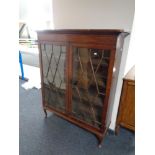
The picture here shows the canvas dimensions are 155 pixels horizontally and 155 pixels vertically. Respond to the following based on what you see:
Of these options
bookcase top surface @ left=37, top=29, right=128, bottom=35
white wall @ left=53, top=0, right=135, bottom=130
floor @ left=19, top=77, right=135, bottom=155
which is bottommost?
floor @ left=19, top=77, right=135, bottom=155

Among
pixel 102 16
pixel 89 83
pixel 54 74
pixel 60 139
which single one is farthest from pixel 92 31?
pixel 60 139

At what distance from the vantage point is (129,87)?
1.51 metres

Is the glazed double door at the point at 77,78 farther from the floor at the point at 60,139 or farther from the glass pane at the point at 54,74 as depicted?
the floor at the point at 60,139

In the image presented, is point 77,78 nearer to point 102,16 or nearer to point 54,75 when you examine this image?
point 54,75

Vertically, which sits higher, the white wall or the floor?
the white wall

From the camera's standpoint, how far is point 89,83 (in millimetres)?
1564

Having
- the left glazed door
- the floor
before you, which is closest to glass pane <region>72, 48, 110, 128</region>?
the left glazed door

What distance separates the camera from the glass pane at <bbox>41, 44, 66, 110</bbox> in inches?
66.6

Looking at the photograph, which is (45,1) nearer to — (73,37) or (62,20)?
(62,20)

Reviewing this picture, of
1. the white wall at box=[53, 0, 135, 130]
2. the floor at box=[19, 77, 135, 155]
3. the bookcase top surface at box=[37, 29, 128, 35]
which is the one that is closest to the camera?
the bookcase top surface at box=[37, 29, 128, 35]

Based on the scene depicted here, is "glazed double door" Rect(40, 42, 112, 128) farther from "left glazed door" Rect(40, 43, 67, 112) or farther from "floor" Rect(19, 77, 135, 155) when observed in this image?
"floor" Rect(19, 77, 135, 155)

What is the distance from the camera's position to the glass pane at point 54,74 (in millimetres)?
1692
